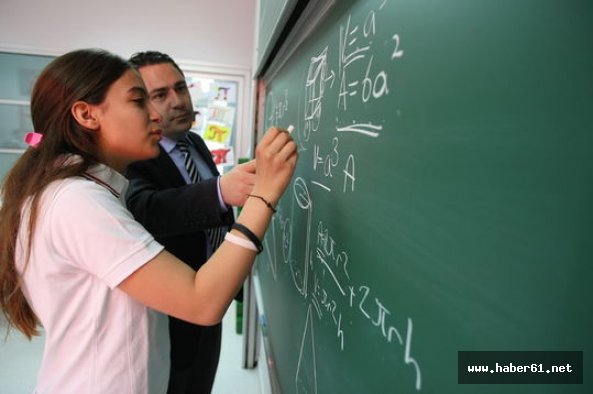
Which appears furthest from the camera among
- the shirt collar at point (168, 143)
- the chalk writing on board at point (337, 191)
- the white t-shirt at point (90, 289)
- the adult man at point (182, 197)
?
the shirt collar at point (168, 143)

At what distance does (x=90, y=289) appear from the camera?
0.59 m

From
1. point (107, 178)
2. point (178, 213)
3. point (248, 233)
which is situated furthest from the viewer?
point (178, 213)

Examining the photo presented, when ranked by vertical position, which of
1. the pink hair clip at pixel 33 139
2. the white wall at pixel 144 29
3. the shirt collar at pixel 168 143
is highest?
the white wall at pixel 144 29

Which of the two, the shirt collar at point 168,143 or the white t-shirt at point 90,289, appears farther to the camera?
the shirt collar at point 168,143

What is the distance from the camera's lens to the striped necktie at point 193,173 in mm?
1120

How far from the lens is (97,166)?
25.5 inches

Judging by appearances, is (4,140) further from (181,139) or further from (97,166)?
(97,166)

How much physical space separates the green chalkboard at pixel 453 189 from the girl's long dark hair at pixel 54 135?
1.42 feet

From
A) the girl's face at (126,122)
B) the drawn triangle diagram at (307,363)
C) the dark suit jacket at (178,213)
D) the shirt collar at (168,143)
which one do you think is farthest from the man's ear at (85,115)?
the drawn triangle diagram at (307,363)

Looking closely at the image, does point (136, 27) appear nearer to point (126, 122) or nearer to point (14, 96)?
point (14, 96)

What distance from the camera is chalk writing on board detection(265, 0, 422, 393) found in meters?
0.41

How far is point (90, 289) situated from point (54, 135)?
29cm

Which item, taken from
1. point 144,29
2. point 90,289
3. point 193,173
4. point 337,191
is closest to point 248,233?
point 337,191

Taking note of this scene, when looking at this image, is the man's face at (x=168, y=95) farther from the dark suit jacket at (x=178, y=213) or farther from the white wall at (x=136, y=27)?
the white wall at (x=136, y=27)
